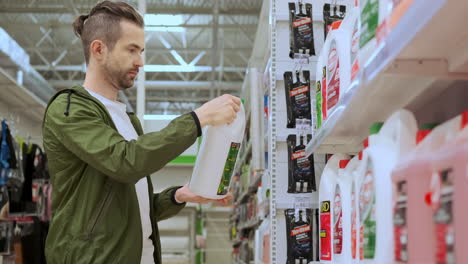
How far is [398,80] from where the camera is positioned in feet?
4.93

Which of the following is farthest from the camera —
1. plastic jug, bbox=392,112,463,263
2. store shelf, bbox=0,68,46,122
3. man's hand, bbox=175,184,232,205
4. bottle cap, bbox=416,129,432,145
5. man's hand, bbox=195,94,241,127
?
store shelf, bbox=0,68,46,122

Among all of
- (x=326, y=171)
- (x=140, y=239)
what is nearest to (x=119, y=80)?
(x=140, y=239)

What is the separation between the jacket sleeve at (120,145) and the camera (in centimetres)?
194

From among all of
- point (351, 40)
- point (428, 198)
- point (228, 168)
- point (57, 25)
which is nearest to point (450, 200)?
point (428, 198)

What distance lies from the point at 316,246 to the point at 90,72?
1683mm

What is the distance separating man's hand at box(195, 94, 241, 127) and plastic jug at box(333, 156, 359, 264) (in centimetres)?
46

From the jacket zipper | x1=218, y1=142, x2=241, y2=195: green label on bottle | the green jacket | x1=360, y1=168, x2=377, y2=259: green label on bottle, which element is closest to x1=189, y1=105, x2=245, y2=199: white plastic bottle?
x1=218, y1=142, x2=241, y2=195: green label on bottle

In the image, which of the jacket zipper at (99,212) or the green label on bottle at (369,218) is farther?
the jacket zipper at (99,212)

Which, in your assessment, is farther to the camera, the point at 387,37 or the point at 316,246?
the point at 316,246

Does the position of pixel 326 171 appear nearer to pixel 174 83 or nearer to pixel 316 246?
pixel 316 246

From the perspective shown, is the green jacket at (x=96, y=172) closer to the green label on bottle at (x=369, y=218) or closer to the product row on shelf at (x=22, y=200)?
the green label on bottle at (x=369, y=218)

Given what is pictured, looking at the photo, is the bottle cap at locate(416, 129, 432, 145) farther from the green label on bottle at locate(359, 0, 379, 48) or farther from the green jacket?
the green jacket

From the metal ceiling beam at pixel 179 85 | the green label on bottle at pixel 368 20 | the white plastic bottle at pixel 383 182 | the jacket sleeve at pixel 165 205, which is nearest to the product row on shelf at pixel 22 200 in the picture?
the jacket sleeve at pixel 165 205

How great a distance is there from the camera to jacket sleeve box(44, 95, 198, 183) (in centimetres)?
194
